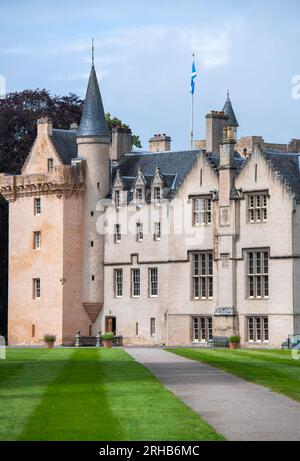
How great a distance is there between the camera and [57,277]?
305 ft

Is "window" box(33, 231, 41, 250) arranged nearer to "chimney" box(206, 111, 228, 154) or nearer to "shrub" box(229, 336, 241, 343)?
"chimney" box(206, 111, 228, 154)

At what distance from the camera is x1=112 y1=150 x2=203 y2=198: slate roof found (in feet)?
296

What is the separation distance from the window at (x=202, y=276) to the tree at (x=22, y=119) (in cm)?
2108

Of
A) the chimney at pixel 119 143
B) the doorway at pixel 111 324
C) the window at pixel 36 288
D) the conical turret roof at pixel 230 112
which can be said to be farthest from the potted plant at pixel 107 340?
the conical turret roof at pixel 230 112

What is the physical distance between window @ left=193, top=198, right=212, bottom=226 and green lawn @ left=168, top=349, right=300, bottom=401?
85.4 ft

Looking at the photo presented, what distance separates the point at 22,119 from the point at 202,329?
25742 mm

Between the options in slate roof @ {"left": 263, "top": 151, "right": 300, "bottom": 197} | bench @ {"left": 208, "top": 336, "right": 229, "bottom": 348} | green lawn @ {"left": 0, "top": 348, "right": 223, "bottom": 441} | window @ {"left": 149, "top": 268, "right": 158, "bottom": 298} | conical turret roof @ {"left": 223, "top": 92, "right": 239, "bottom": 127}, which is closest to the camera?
green lawn @ {"left": 0, "top": 348, "right": 223, "bottom": 441}

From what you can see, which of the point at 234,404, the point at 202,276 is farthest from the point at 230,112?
the point at 234,404

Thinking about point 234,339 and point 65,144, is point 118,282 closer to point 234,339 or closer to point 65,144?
point 65,144

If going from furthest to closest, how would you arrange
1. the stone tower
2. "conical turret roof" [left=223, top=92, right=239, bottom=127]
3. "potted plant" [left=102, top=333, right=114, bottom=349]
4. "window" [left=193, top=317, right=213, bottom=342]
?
"conical turret roof" [left=223, top=92, right=239, bottom=127] → the stone tower → "window" [left=193, top=317, right=213, bottom=342] → "potted plant" [left=102, top=333, right=114, bottom=349]

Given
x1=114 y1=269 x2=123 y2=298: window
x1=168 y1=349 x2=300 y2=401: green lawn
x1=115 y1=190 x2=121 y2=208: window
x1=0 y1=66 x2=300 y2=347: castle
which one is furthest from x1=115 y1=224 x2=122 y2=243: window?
x1=168 y1=349 x2=300 y2=401: green lawn

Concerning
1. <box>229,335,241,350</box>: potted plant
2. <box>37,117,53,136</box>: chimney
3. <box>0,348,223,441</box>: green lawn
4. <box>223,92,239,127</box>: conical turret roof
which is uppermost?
<box>223,92,239,127</box>: conical turret roof

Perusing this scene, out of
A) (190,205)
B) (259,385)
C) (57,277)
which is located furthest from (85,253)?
(259,385)

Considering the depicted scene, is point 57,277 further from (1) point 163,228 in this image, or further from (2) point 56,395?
(2) point 56,395
